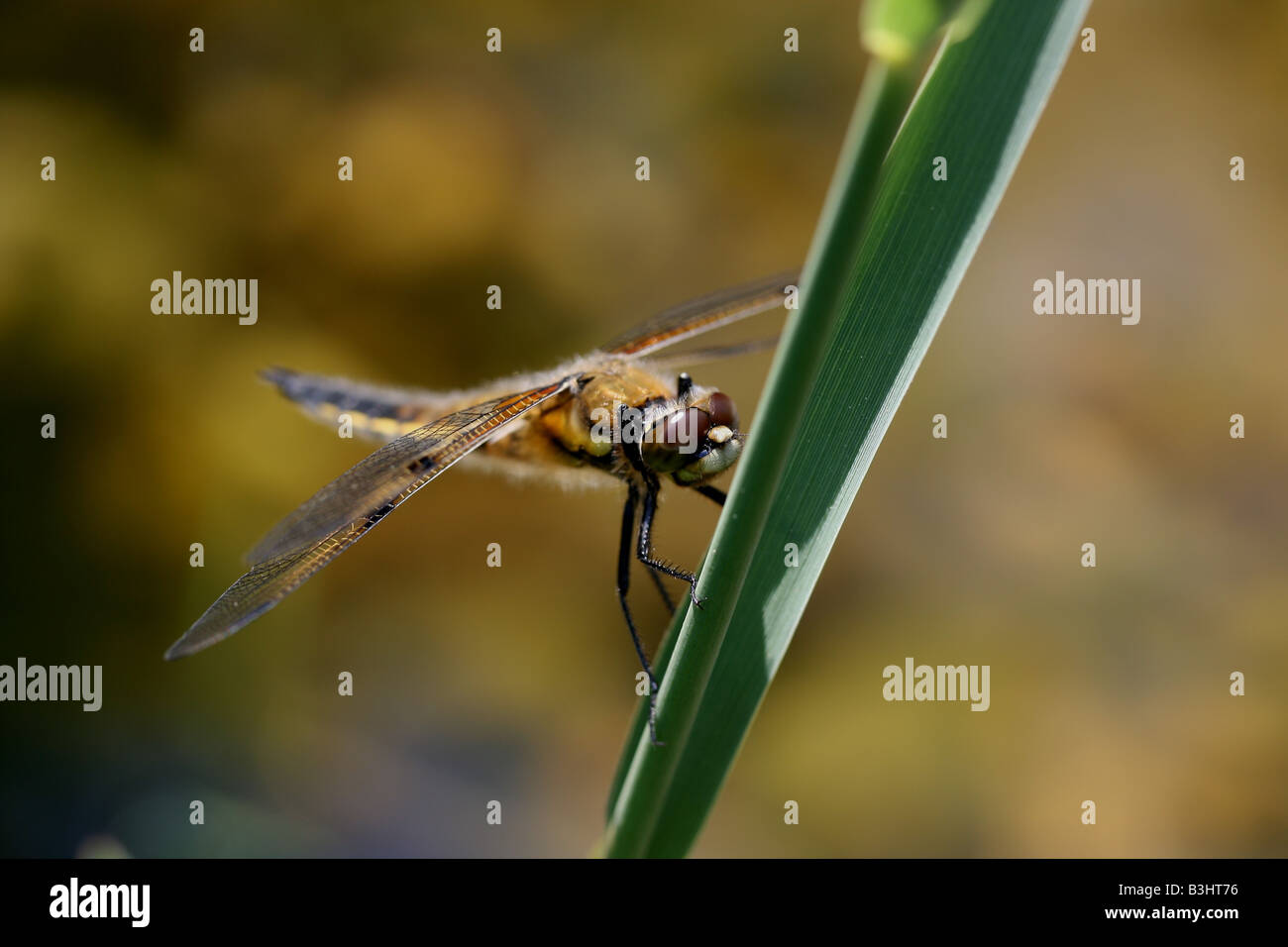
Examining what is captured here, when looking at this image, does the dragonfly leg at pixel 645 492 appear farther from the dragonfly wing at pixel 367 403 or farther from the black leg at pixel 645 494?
the dragonfly wing at pixel 367 403

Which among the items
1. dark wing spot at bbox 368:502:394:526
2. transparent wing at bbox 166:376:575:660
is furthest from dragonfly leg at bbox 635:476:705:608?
dark wing spot at bbox 368:502:394:526

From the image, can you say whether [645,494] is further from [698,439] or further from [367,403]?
[367,403]

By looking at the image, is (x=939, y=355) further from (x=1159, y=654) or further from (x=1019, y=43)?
(x=1019, y=43)

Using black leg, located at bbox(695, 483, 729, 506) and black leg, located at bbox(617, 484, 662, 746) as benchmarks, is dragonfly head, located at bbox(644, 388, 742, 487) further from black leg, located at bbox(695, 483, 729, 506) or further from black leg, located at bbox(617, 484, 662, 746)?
black leg, located at bbox(617, 484, 662, 746)

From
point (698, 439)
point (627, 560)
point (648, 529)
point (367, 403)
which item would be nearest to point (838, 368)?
point (698, 439)

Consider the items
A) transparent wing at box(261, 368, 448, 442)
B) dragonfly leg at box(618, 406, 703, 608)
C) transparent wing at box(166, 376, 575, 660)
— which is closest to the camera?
transparent wing at box(166, 376, 575, 660)

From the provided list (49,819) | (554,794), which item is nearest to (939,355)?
(554,794)
